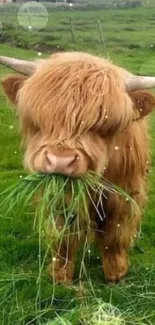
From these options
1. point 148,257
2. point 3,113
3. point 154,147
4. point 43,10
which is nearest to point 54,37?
point 43,10

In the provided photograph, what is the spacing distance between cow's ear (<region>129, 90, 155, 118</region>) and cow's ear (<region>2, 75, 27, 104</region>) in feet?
2.33

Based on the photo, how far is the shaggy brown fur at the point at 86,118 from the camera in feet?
13.1

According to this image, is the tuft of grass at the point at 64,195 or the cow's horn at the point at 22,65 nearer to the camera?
the tuft of grass at the point at 64,195

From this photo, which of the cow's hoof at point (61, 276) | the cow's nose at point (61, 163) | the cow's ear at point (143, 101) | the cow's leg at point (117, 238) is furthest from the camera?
the cow's hoof at point (61, 276)

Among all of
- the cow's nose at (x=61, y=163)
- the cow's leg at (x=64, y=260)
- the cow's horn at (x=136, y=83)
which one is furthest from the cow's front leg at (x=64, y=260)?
the cow's horn at (x=136, y=83)

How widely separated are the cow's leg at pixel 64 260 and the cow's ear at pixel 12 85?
996 millimetres

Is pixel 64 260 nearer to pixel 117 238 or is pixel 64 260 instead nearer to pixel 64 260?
pixel 64 260

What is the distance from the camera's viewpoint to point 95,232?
498 cm

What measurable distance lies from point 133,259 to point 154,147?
4370 millimetres

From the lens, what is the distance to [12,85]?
4.54 metres

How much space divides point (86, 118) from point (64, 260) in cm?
142

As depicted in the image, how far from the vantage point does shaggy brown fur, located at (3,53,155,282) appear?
3982mm

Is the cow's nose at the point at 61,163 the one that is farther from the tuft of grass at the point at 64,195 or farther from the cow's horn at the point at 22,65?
the cow's horn at the point at 22,65

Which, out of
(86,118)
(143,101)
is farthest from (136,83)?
(86,118)
